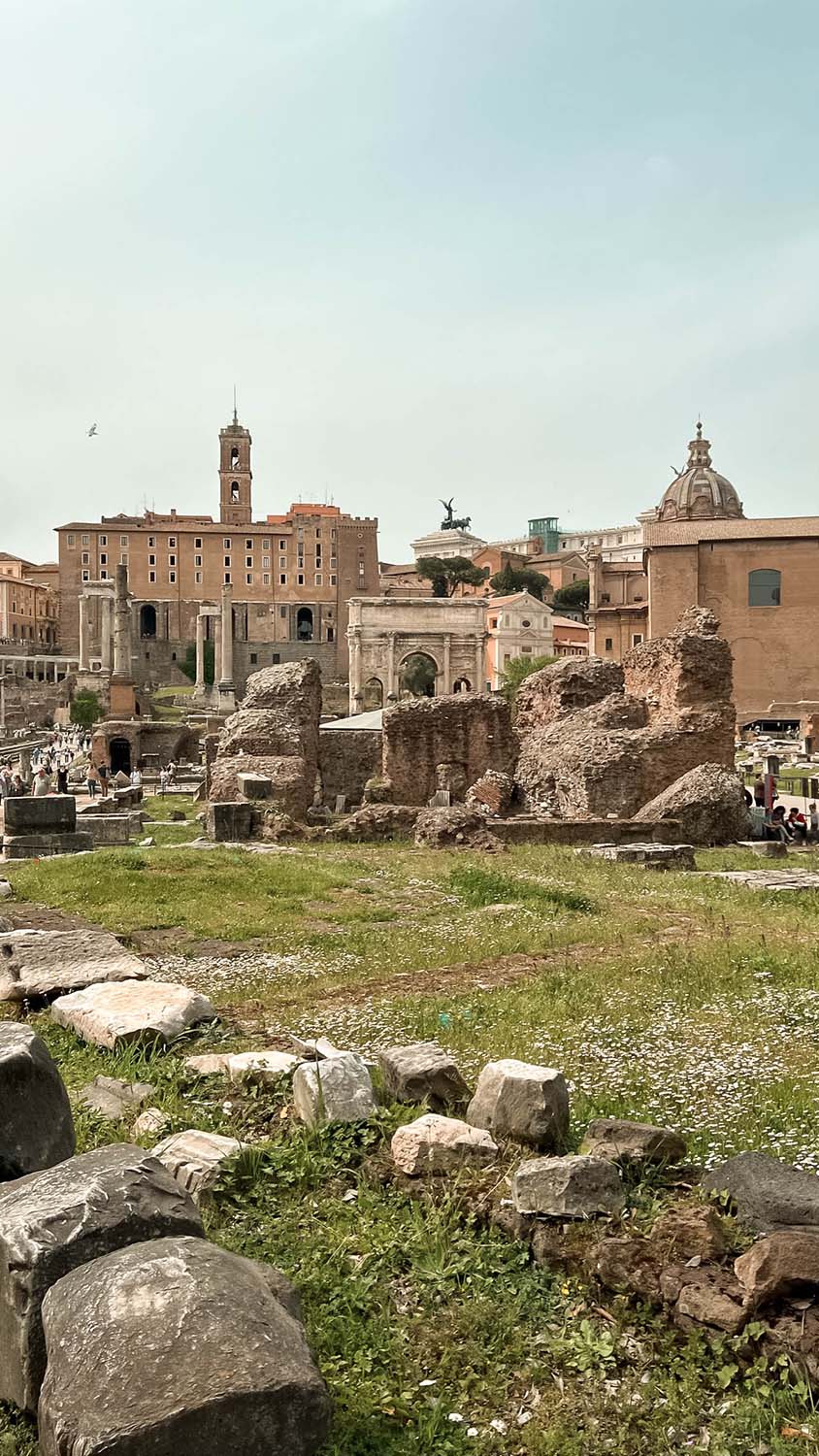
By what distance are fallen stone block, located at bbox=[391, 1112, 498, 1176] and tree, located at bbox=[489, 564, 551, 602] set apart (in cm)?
10203

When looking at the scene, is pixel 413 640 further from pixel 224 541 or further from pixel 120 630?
pixel 224 541

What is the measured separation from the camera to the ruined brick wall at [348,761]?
25.3m

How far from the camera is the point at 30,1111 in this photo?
13.0ft

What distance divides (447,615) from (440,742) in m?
51.4

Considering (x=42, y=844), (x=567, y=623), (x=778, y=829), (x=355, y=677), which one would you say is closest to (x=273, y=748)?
(x=42, y=844)

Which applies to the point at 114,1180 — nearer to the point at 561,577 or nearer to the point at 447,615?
the point at 447,615

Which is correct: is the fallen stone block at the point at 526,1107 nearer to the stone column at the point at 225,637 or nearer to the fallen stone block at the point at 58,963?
the fallen stone block at the point at 58,963

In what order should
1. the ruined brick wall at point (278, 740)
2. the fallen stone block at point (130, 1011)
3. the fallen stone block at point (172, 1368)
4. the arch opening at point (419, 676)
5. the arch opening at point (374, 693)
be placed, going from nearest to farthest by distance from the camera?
the fallen stone block at point (172, 1368)
the fallen stone block at point (130, 1011)
the ruined brick wall at point (278, 740)
the arch opening at point (374, 693)
the arch opening at point (419, 676)

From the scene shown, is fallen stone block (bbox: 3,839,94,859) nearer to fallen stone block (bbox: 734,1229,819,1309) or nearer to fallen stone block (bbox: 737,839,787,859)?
fallen stone block (bbox: 737,839,787,859)

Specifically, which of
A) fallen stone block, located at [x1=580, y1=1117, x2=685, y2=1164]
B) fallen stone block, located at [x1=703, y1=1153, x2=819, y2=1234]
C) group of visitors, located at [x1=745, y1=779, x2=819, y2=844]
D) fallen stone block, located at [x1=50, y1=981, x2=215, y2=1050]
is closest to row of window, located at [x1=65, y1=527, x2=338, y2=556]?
group of visitors, located at [x1=745, y1=779, x2=819, y2=844]

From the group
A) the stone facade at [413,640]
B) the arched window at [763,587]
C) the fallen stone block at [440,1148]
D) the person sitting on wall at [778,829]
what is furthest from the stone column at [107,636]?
the fallen stone block at [440,1148]

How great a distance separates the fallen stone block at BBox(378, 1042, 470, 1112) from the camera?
489 centimetres

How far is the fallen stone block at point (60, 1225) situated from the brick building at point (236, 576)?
108 m

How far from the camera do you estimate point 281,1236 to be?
12.7ft
